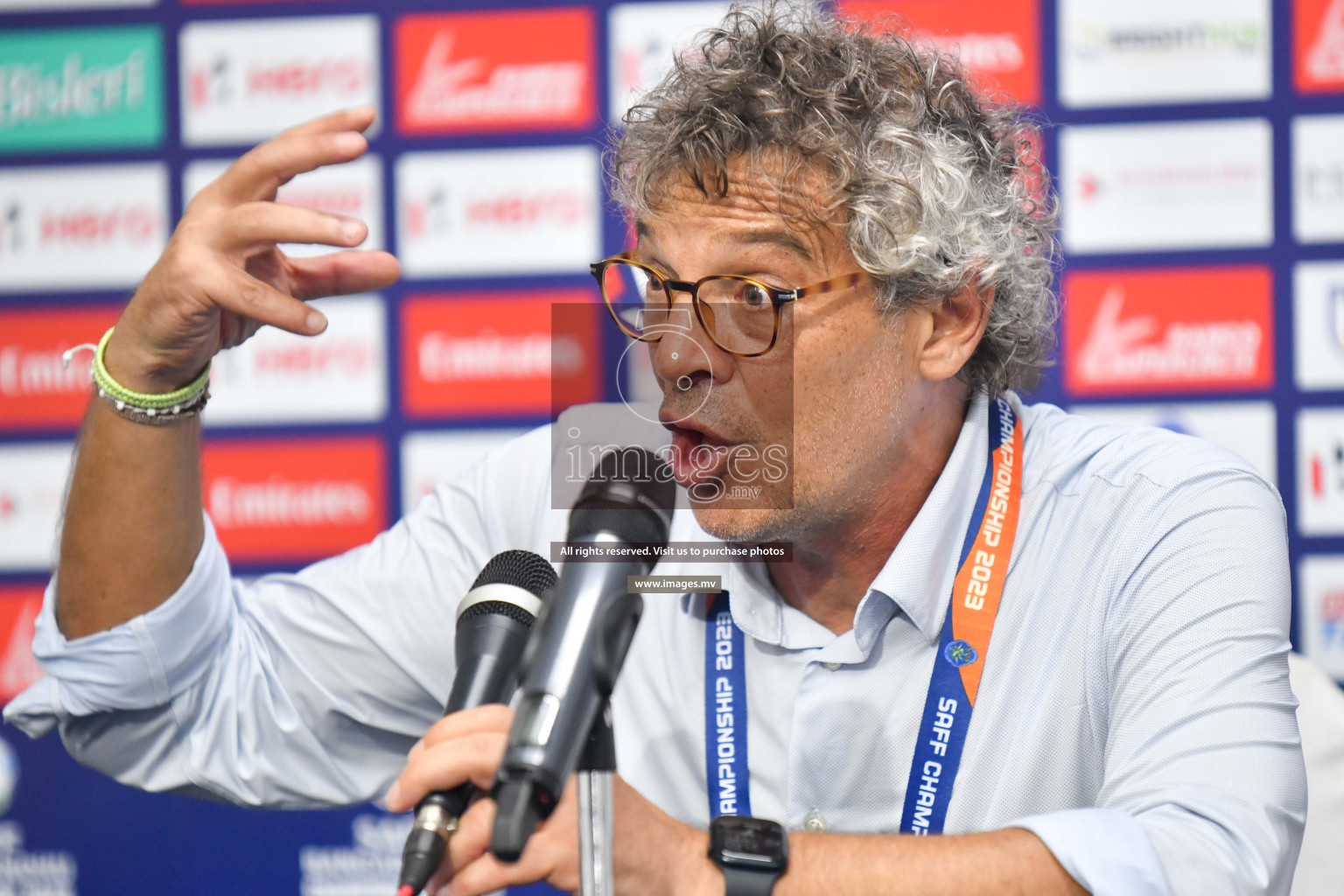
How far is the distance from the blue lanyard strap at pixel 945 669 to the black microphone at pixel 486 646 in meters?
0.56

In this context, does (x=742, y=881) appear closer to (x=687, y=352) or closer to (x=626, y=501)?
(x=626, y=501)

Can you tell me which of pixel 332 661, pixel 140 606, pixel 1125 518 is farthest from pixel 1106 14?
pixel 140 606

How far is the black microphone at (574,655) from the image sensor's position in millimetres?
626

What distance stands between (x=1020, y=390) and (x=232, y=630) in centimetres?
113

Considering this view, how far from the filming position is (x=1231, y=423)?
95.6 inches

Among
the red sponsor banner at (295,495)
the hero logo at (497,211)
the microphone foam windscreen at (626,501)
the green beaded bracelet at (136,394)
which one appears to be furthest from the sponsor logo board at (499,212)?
the microphone foam windscreen at (626,501)

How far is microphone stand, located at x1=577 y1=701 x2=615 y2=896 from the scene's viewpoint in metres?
0.68

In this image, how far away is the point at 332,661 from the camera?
1460mm

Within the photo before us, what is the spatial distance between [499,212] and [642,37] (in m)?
0.53

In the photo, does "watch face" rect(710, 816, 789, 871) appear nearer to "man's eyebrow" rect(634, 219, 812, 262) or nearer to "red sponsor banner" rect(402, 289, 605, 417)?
"man's eyebrow" rect(634, 219, 812, 262)

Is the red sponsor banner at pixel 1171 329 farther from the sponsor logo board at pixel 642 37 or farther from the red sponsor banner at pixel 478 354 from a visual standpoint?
the red sponsor banner at pixel 478 354

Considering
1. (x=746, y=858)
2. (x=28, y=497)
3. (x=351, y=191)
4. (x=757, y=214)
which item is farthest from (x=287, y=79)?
(x=746, y=858)

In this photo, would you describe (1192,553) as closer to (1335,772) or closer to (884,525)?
(884,525)

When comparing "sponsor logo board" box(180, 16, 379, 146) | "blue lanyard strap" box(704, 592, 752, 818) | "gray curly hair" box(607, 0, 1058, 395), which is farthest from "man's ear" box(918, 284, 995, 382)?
"sponsor logo board" box(180, 16, 379, 146)
